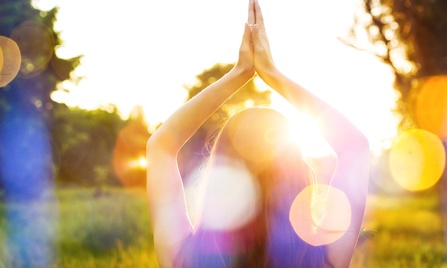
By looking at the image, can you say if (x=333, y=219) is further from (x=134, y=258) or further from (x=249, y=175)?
(x=134, y=258)

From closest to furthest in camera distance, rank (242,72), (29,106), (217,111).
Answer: (242,72)
(29,106)
(217,111)

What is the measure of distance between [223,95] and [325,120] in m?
0.40

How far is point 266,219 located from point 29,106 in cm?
2524

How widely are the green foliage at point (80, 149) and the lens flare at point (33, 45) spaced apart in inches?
124

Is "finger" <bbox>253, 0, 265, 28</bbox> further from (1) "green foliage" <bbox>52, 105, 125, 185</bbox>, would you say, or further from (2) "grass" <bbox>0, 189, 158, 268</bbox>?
(1) "green foliage" <bbox>52, 105, 125, 185</bbox>

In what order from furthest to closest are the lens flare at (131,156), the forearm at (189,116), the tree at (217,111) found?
the lens flare at (131,156) → the tree at (217,111) → the forearm at (189,116)

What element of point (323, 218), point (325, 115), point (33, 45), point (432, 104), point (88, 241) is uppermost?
point (325, 115)

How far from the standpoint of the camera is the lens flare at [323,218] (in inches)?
73.7

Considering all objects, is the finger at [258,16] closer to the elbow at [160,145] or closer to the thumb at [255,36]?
the thumb at [255,36]

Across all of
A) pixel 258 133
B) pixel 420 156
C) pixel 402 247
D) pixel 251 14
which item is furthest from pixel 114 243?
pixel 420 156

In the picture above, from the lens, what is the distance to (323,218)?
75.7 inches

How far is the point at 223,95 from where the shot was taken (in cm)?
204

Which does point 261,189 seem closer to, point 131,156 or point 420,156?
point 420,156

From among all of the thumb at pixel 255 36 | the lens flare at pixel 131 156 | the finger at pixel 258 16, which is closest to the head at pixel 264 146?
the thumb at pixel 255 36
